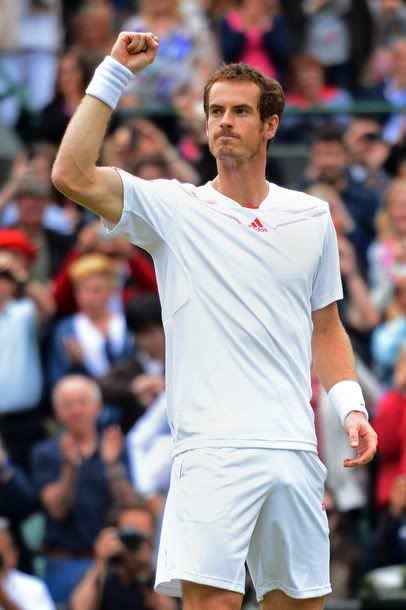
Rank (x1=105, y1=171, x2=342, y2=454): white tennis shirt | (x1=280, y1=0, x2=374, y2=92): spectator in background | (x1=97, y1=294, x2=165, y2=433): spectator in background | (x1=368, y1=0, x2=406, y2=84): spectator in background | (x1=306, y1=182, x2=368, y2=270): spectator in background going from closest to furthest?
(x1=105, y1=171, x2=342, y2=454): white tennis shirt, (x1=97, y1=294, x2=165, y2=433): spectator in background, (x1=306, y1=182, x2=368, y2=270): spectator in background, (x1=280, y1=0, x2=374, y2=92): spectator in background, (x1=368, y1=0, x2=406, y2=84): spectator in background

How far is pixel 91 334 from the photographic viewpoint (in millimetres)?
11172

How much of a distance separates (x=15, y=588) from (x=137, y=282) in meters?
2.86

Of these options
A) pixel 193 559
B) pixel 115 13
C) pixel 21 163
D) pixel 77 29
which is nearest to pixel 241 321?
pixel 193 559

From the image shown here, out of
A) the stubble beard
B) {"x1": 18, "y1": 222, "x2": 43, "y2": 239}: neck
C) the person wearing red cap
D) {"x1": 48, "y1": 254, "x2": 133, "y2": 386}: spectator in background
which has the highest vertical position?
{"x1": 18, "y1": 222, "x2": 43, "y2": 239}: neck

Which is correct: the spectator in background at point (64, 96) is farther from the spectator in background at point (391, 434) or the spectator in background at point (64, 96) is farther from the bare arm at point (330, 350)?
the bare arm at point (330, 350)

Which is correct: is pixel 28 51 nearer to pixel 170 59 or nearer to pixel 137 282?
pixel 170 59

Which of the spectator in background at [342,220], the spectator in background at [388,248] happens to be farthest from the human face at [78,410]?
the spectator in background at [342,220]

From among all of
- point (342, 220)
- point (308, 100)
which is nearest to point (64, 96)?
point (308, 100)

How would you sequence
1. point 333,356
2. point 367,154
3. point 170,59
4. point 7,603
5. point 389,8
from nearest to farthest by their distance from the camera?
1. point 333,356
2. point 7,603
3. point 367,154
4. point 170,59
5. point 389,8

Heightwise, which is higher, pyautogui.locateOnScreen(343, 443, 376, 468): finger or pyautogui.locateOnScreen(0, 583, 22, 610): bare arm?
pyautogui.locateOnScreen(343, 443, 376, 468): finger

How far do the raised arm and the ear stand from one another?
48 centimetres

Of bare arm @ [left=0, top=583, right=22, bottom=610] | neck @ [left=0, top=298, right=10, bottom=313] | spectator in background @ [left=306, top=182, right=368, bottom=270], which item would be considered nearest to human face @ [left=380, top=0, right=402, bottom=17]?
spectator in background @ [left=306, top=182, right=368, bottom=270]

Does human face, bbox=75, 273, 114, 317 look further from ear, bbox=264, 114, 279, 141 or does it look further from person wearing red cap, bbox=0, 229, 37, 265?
ear, bbox=264, 114, 279, 141

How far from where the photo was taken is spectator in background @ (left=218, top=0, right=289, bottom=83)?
1461 cm
